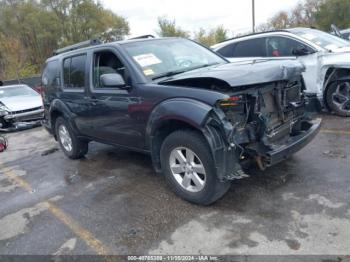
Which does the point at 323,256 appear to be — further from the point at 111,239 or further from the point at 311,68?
the point at 311,68

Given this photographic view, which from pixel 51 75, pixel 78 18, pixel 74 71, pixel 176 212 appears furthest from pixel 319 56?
pixel 78 18

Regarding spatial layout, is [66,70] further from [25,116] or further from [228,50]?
[25,116]

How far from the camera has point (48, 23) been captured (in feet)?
138

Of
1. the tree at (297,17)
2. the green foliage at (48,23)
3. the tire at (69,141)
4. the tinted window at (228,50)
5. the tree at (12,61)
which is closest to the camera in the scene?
the tire at (69,141)

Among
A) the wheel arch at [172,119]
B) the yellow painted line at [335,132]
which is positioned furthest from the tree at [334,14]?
the wheel arch at [172,119]

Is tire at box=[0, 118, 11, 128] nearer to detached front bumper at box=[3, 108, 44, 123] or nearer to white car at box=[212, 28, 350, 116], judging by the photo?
detached front bumper at box=[3, 108, 44, 123]

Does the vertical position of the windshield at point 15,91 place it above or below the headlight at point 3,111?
above

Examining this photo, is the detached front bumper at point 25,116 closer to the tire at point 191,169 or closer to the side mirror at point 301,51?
the side mirror at point 301,51

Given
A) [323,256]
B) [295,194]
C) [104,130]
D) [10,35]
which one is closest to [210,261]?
[323,256]

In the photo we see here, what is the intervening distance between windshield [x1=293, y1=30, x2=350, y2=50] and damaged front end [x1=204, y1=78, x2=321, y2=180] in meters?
3.53

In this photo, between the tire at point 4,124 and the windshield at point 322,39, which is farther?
the tire at point 4,124

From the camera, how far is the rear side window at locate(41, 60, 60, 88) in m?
6.48

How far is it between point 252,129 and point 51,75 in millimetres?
4368

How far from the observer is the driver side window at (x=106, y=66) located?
4794 millimetres
